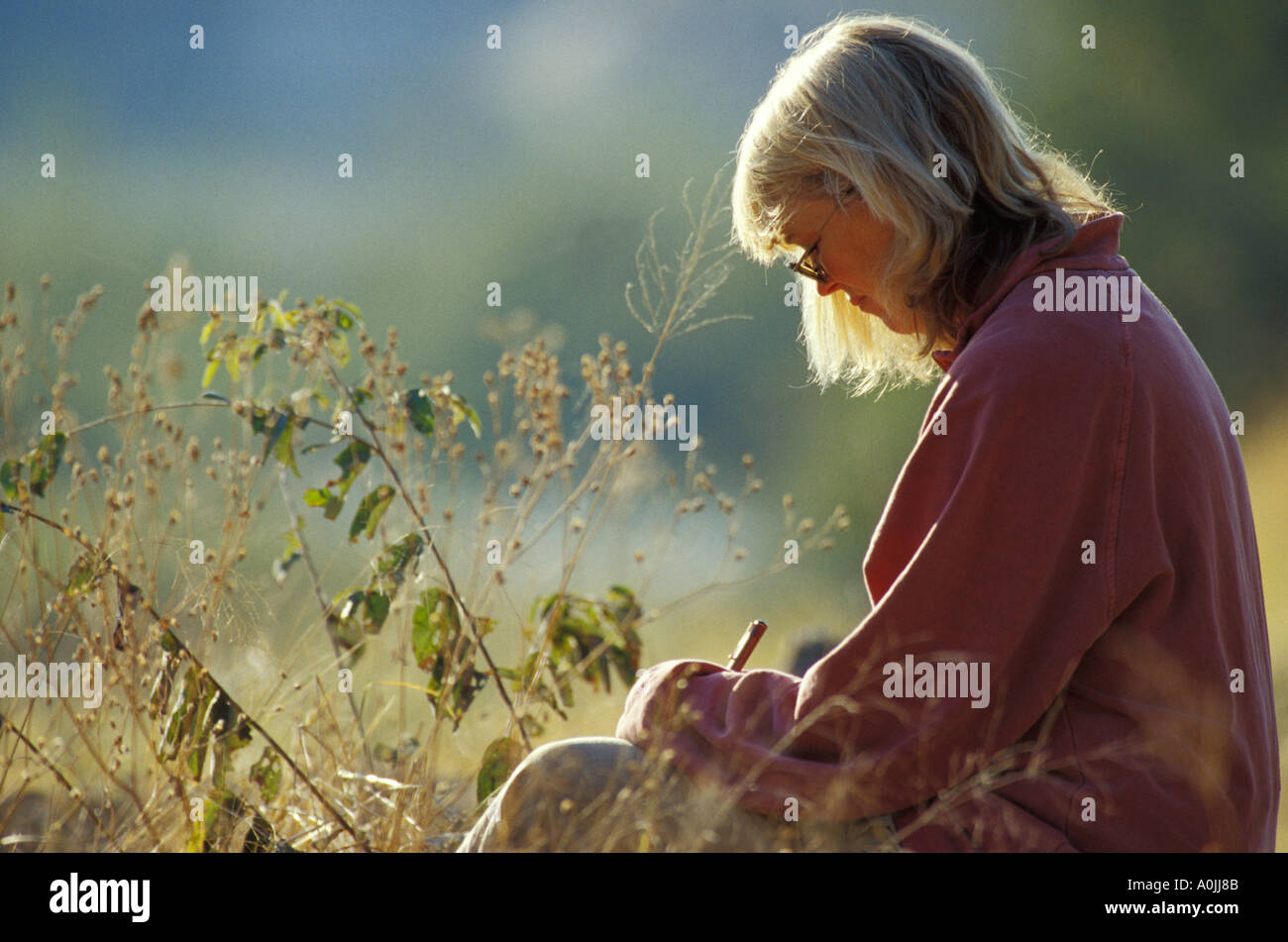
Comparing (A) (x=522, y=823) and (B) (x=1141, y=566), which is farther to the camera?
(A) (x=522, y=823)

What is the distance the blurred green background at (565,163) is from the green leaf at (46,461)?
4.80 m

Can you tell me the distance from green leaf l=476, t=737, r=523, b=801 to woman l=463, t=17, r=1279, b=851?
→ 0.65m

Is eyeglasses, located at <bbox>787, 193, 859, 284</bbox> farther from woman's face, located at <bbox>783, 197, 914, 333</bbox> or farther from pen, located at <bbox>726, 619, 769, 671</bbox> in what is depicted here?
pen, located at <bbox>726, 619, 769, 671</bbox>

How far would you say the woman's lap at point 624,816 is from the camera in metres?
1.46

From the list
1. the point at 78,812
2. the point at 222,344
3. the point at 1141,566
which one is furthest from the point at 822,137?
the point at 78,812

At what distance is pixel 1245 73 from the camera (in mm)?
8320

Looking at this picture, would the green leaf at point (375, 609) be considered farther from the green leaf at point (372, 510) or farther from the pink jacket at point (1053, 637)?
the pink jacket at point (1053, 637)

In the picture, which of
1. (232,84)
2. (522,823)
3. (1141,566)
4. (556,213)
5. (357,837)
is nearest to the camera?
(1141,566)

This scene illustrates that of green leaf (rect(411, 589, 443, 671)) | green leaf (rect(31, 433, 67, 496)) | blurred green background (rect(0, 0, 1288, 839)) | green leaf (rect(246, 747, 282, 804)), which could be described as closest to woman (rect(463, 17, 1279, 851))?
green leaf (rect(411, 589, 443, 671))

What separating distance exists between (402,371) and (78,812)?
1099mm

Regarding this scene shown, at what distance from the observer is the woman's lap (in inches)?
57.6

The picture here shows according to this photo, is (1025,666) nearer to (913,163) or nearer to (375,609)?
(913,163)

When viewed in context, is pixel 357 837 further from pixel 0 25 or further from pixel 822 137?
pixel 0 25

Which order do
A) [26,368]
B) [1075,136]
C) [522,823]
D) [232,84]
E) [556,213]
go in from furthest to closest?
[556,213]
[1075,136]
[232,84]
[26,368]
[522,823]
